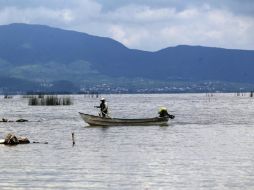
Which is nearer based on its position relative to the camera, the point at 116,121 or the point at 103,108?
the point at 103,108

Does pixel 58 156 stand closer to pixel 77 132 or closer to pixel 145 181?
pixel 145 181

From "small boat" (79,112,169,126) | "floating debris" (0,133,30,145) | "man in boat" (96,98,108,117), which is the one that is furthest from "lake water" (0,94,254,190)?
"small boat" (79,112,169,126)

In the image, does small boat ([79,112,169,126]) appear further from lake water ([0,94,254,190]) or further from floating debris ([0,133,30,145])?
floating debris ([0,133,30,145])

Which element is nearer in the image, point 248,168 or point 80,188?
point 80,188

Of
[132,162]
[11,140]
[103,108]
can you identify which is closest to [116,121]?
[103,108]

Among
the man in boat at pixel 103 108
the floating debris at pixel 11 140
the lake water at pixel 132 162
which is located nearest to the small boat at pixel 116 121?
the man in boat at pixel 103 108

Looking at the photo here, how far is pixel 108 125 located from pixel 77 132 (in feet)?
20.5

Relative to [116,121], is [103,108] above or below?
above

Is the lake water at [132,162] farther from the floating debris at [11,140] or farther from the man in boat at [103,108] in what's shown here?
the man in boat at [103,108]

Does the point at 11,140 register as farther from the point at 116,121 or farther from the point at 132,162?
the point at 116,121

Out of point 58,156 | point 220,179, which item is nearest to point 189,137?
point 58,156

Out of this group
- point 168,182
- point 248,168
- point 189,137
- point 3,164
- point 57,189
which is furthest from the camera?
point 189,137

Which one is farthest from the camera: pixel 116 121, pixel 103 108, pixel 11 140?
pixel 116 121

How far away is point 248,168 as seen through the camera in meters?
35.1
